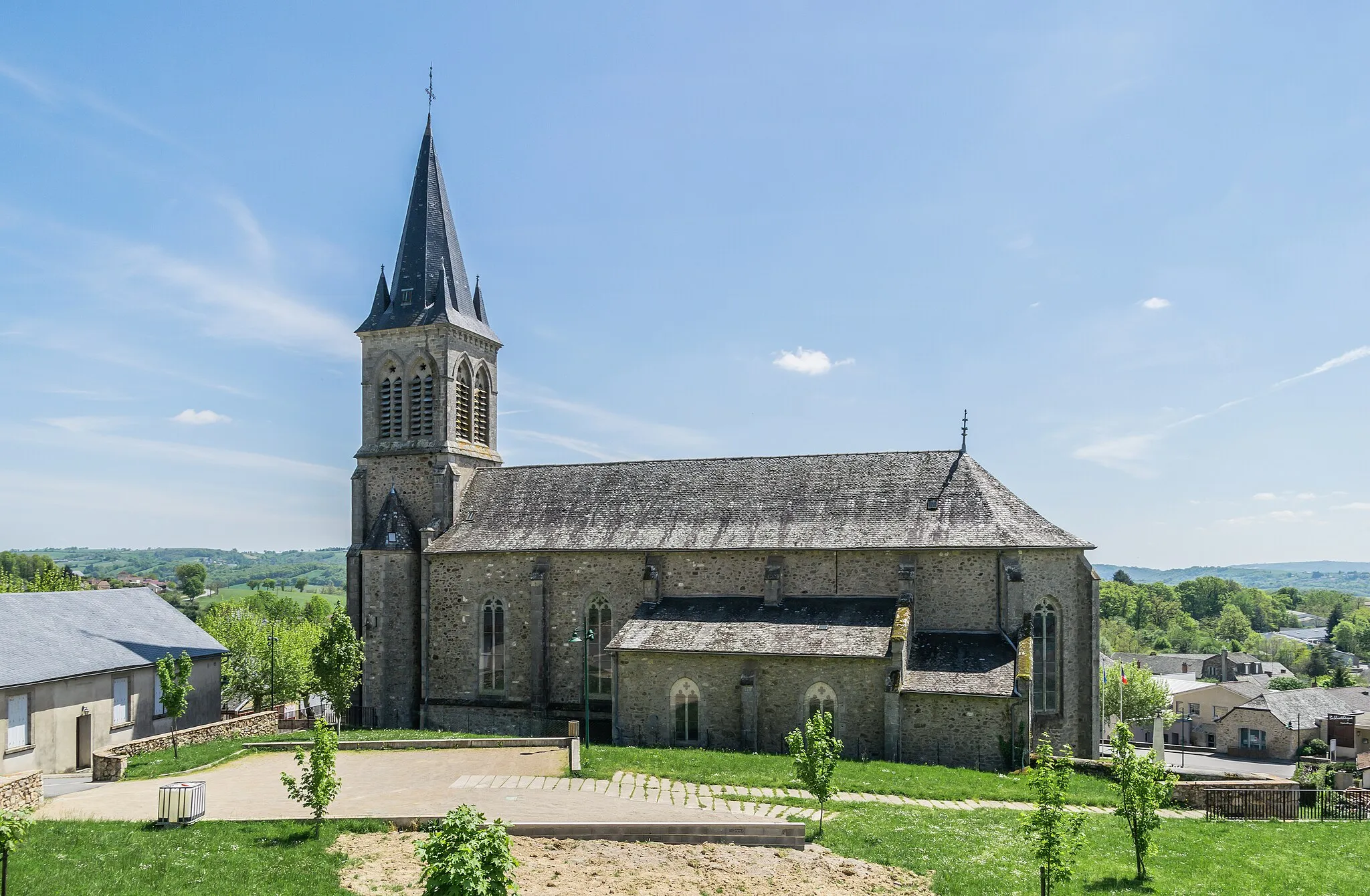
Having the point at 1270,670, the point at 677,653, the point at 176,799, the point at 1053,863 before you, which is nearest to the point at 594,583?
the point at 677,653

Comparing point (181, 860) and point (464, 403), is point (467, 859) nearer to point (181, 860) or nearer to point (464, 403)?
point (181, 860)

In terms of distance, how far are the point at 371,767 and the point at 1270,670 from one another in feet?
409

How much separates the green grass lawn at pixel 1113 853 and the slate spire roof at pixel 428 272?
91.3ft

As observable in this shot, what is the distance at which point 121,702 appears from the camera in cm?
3128

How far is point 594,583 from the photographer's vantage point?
1363 inches

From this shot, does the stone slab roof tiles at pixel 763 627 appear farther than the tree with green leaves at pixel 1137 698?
No

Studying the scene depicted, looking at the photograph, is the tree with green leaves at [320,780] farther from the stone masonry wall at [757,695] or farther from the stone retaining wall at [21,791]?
the stone masonry wall at [757,695]

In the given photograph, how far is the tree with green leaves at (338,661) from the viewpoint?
1170 inches

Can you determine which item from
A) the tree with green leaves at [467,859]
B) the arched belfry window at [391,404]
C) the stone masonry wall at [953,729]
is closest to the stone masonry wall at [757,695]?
the stone masonry wall at [953,729]

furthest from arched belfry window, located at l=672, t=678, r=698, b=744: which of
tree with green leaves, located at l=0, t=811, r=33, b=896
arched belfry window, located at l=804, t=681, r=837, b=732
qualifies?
tree with green leaves, located at l=0, t=811, r=33, b=896

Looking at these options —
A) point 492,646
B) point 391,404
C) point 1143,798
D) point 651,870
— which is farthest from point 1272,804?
point 391,404

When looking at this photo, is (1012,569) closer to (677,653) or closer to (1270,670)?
(677,653)

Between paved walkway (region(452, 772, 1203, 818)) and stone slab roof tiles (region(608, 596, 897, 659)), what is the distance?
620cm

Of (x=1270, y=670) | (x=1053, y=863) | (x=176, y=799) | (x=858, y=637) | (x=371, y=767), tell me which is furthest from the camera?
(x=1270, y=670)
